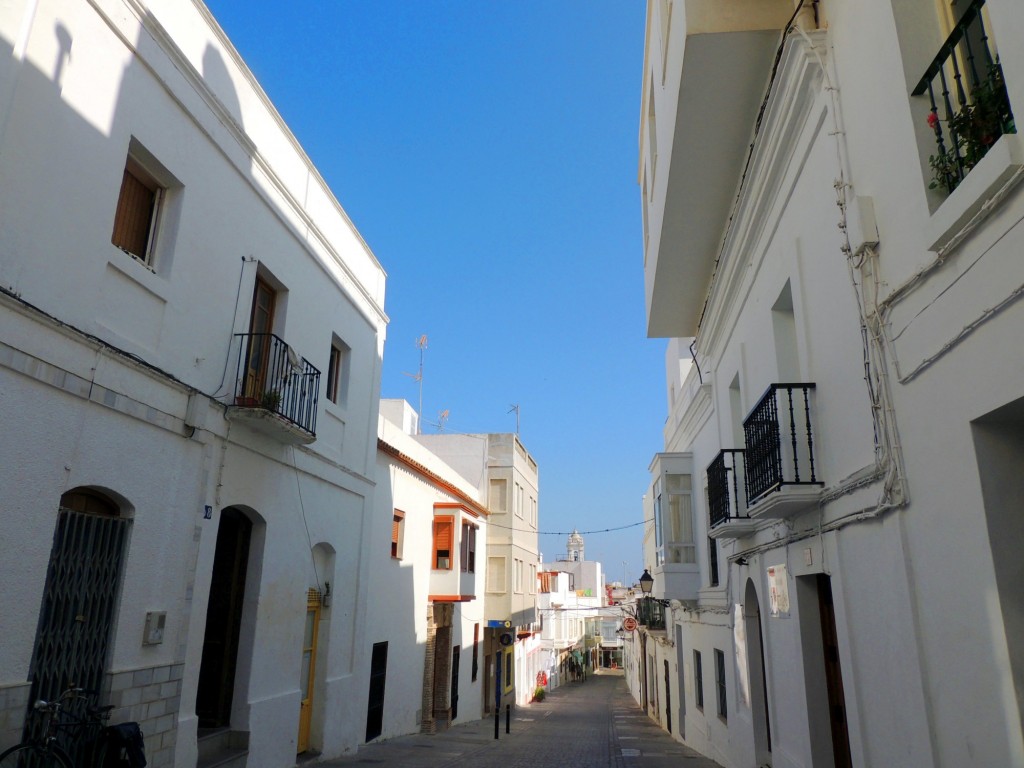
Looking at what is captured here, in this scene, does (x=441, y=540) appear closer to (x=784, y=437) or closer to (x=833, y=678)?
(x=833, y=678)

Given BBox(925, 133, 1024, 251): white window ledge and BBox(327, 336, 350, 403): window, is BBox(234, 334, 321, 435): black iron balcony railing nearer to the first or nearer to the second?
BBox(327, 336, 350, 403): window

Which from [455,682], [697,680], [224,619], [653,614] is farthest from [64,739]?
[653,614]

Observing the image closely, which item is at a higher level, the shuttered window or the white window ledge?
the shuttered window

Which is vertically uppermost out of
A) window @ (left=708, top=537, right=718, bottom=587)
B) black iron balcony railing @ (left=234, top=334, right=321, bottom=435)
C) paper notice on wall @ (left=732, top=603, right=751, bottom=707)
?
black iron balcony railing @ (left=234, top=334, right=321, bottom=435)

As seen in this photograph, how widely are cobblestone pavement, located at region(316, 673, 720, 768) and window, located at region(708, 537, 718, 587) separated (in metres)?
2.84

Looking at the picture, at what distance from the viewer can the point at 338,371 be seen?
37.5ft

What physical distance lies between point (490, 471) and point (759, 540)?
67.1 feet

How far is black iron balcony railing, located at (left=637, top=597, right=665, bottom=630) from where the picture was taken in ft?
65.7

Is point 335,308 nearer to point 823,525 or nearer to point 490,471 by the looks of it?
point 823,525

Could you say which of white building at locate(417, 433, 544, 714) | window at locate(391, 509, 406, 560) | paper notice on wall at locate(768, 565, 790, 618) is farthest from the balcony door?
white building at locate(417, 433, 544, 714)

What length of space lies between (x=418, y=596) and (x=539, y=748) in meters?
4.01

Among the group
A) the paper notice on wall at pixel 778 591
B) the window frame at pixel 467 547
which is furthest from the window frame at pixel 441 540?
the paper notice on wall at pixel 778 591

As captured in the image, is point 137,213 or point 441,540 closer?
point 137,213

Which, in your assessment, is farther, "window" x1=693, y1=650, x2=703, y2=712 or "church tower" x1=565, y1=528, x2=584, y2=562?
"church tower" x1=565, y1=528, x2=584, y2=562
